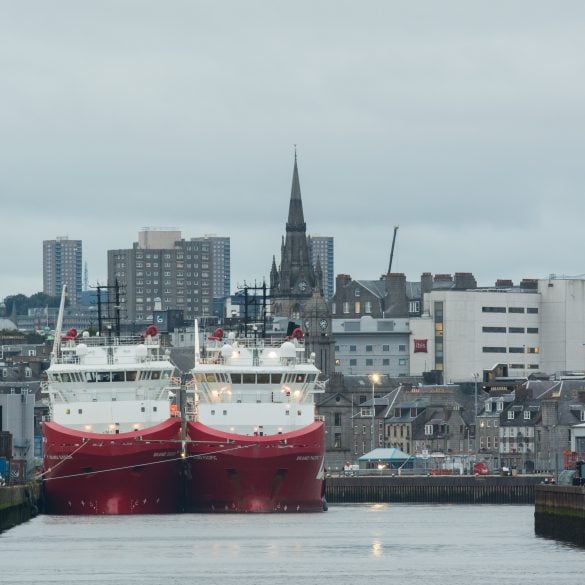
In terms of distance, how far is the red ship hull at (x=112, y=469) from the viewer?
138375 mm

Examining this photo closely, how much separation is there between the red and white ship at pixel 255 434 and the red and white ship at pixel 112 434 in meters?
1.93

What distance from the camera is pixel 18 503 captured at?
459ft

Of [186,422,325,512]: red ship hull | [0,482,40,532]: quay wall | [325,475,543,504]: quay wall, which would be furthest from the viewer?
[325,475,543,504]: quay wall

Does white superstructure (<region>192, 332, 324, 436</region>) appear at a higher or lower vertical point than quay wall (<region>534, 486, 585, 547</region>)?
higher

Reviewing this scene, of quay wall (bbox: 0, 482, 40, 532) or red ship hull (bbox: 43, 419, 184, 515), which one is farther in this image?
red ship hull (bbox: 43, 419, 184, 515)

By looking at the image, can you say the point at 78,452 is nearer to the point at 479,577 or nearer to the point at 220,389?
the point at 220,389

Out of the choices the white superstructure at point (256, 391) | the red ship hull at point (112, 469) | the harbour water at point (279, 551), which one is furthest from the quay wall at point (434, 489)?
the red ship hull at point (112, 469)

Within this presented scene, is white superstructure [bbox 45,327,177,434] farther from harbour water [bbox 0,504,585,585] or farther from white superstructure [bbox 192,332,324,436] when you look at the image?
harbour water [bbox 0,504,585,585]

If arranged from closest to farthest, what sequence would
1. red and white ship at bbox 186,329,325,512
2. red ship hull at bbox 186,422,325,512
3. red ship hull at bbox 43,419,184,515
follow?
red ship hull at bbox 43,419,184,515 → red ship hull at bbox 186,422,325,512 → red and white ship at bbox 186,329,325,512

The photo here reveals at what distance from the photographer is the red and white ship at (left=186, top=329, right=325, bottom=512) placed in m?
139

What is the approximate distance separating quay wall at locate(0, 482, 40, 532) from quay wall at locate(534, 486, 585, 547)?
1076 inches

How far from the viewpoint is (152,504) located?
14188 centimetres

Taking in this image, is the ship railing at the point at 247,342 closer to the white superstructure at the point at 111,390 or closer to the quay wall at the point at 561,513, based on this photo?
the white superstructure at the point at 111,390

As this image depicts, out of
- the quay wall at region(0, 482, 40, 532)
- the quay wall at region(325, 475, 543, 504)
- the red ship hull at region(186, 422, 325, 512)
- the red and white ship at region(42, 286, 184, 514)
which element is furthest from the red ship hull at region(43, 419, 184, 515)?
the quay wall at region(325, 475, 543, 504)
